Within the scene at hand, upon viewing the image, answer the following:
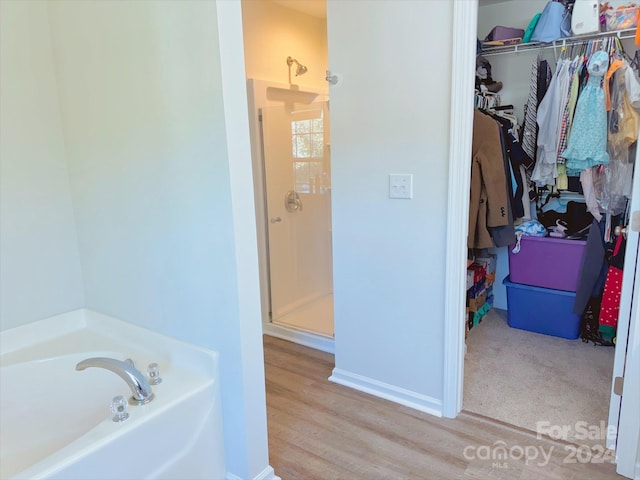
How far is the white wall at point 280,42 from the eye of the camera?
3.17 m

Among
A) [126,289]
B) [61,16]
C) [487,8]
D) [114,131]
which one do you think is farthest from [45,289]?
[487,8]

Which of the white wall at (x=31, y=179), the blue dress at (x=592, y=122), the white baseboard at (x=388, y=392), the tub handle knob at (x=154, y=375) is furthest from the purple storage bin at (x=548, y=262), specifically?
the white wall at (x=31, y=179)

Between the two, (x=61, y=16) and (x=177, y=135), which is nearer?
(x=177, y=135)

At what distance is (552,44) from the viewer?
3.11 meters

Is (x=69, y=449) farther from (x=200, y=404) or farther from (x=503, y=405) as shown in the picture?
(x=503, y=405)

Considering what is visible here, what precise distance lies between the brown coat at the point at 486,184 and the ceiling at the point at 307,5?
4.96 ft

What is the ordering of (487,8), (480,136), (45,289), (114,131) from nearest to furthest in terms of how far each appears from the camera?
(114,131) → (45,289) → (480,136) → (487,8)

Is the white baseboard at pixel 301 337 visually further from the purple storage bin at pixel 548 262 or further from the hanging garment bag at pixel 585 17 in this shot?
the hanging garment bag at pixel 585 17

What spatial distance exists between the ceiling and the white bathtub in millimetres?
2601

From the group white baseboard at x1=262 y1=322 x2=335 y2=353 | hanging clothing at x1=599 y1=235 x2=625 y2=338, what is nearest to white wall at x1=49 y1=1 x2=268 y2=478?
white baseboard at x1=262 y1=322 x2=335 y2=353

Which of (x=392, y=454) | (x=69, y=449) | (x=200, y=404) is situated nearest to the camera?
(x=69, y=449)

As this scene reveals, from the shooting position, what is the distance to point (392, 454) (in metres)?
1.98

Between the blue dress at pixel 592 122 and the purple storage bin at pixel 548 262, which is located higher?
the blue dress at pixel 592 122

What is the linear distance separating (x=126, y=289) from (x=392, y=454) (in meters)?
1.41
